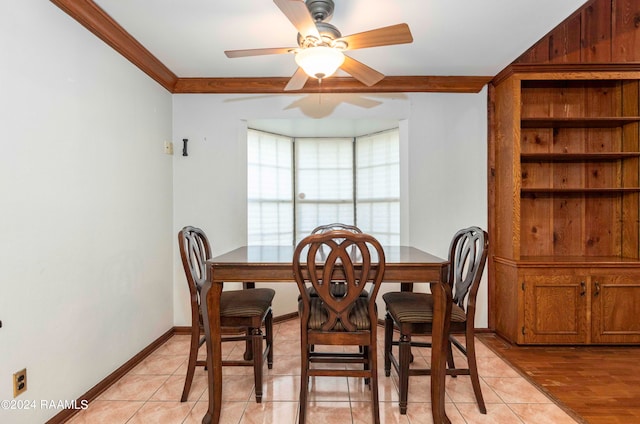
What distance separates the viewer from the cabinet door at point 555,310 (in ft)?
8.66

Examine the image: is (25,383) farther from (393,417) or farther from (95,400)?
(393,417)

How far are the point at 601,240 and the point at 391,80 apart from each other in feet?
7.90

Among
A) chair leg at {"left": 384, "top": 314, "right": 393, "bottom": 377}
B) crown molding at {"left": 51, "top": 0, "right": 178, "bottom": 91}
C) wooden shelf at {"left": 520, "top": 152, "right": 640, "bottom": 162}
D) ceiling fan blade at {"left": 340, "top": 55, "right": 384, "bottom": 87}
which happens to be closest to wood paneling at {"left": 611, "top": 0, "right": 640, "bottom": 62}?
wooden shelf at {"left": 520, "top": 152, "right": 640, "bottom": 162}

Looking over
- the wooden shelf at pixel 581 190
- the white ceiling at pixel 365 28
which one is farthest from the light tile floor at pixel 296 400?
the white ceiling at pixel 365 28

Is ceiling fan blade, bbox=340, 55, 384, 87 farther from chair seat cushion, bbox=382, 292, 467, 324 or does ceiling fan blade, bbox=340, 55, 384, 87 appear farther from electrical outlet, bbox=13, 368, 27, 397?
electrical outlet, bbox=13, 368, 27, 397

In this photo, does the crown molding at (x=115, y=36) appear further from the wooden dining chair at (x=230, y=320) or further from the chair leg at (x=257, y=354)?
the chair leg at (x=257, y=354)

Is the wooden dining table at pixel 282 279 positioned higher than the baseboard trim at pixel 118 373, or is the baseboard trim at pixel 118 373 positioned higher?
the wooden dining table at pixel 282 279

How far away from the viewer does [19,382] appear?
4.98 feet

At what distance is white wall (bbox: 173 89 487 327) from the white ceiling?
0.38 meters

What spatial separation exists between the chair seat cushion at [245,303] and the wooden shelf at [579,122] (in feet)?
8.43

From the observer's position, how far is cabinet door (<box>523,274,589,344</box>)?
264 centimetres

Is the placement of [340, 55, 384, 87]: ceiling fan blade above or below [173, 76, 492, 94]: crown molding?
below

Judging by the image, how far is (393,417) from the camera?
70.8 inches

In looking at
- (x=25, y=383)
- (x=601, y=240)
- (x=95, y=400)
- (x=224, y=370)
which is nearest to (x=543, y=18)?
(x=601, y=240)
